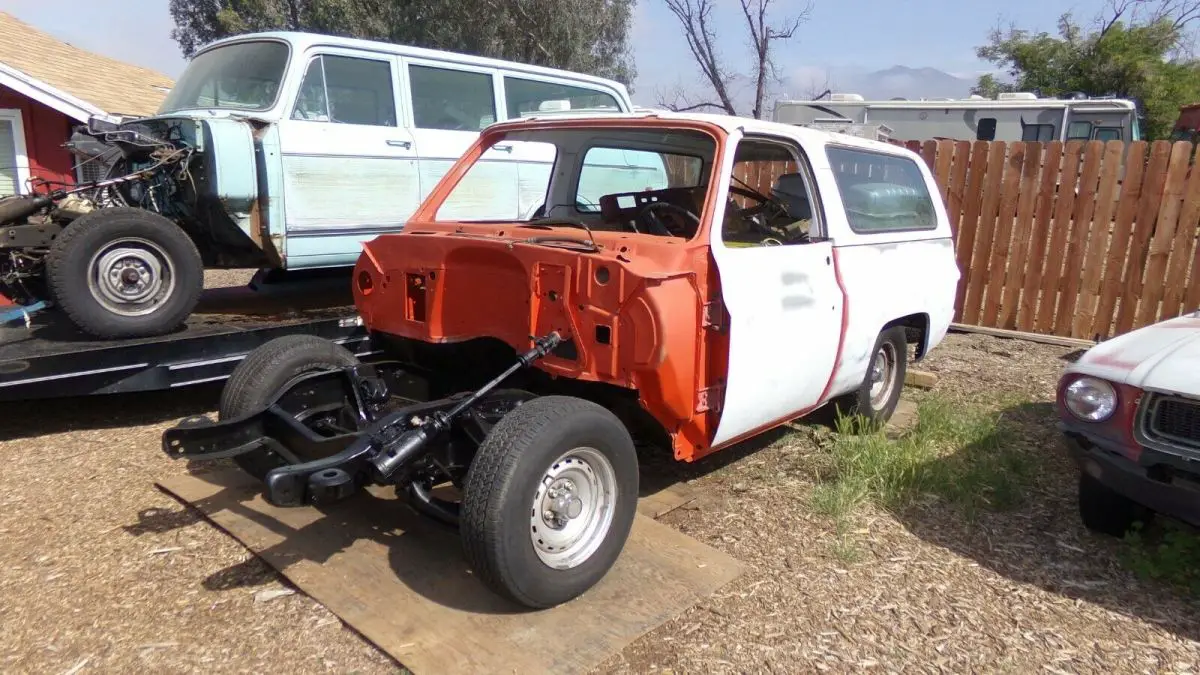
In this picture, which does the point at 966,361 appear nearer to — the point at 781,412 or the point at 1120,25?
the point at 781,412

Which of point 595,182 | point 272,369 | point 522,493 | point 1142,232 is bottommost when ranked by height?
point 522,493

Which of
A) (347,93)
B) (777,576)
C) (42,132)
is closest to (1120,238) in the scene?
(777,576)

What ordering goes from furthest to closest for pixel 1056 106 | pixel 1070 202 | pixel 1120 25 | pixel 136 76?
pixel 1120 25 < pixel 136 76 < pixel 1056 106 < pixel 1070 202

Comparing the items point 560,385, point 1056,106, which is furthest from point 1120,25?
point 560,385

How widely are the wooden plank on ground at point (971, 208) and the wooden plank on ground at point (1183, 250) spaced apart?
65.9 inches

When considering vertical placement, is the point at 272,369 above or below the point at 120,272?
below

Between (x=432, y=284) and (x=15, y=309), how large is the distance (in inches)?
116

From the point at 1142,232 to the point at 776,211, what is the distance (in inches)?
182

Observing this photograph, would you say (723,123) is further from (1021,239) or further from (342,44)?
(1021,239)

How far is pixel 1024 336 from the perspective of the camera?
7922 millimetres

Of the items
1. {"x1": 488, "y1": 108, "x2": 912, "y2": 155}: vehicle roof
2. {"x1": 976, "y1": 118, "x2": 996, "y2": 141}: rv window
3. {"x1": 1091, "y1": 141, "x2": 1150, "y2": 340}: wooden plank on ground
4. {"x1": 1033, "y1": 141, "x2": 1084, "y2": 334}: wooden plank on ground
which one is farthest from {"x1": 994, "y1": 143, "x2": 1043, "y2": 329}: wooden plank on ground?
{"x1": 976, "y1": 118, "x2": 996, "y2": 141}: rv window

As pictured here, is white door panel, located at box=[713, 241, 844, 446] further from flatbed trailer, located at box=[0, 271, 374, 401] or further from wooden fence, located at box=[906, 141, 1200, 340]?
wooden fence, located at box=[906, 141, 1200, 340]

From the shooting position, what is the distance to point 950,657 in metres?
2.86

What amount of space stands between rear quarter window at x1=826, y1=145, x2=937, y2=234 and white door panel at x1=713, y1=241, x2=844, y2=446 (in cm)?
49
